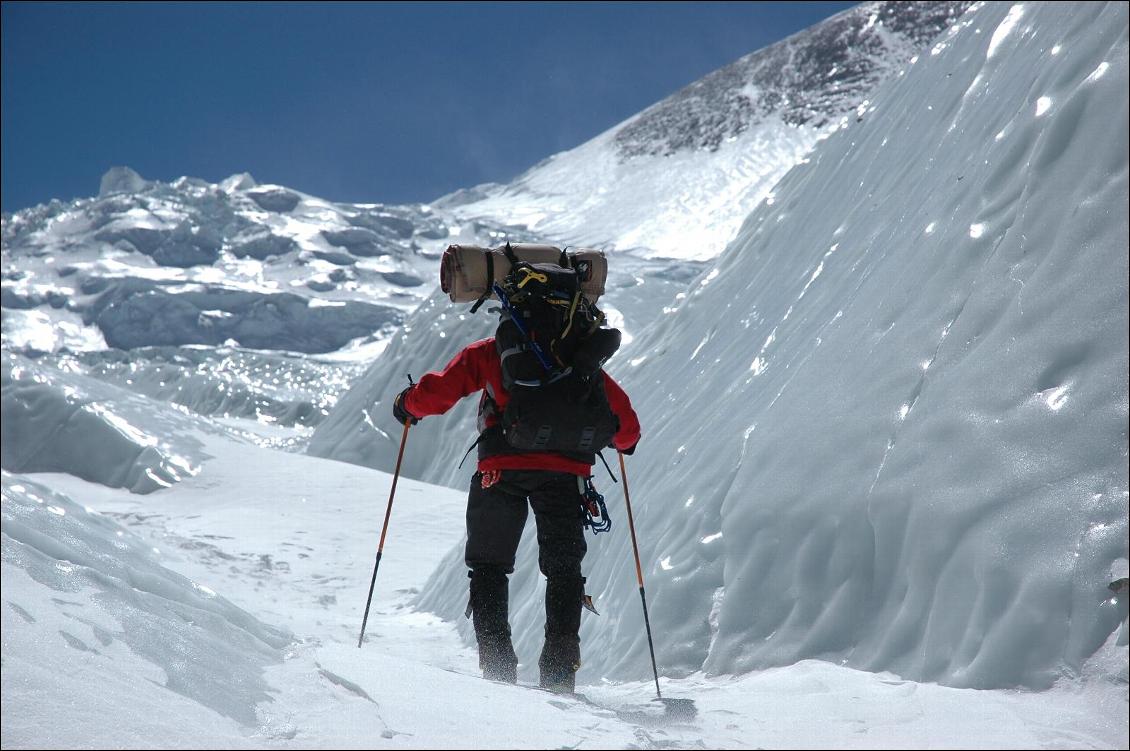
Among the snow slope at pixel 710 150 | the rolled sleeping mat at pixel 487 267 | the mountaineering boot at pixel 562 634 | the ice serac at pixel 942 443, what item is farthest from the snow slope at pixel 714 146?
the mountaineering boot at pixel 562 634

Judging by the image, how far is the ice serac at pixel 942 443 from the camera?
271 cm

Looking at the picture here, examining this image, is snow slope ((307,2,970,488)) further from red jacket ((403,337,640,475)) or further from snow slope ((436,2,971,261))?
red jacket ((403,337,640,475))

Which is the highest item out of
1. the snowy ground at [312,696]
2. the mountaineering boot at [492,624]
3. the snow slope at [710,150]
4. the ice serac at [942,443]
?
the snow slope at [710,150]

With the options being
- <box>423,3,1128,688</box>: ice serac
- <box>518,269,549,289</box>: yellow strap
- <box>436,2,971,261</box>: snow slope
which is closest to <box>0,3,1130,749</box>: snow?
<box>423,3,1128,688</box>: ice serac

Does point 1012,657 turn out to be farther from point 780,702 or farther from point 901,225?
point 901,225

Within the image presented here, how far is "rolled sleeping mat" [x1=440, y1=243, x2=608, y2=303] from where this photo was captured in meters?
3.74

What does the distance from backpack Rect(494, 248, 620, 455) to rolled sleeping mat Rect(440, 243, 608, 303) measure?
0.20 meters

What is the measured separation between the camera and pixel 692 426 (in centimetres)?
571

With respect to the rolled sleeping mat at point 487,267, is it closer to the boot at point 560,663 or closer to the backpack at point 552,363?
the backpack at point 552,363

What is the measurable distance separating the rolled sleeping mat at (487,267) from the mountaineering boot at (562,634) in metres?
1.15

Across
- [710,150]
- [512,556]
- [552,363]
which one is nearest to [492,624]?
[512,556]

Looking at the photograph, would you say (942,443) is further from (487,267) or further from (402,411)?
(402,411)

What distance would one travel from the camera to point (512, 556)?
3.72 m

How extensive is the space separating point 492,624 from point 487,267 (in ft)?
4.60
